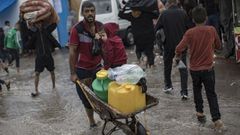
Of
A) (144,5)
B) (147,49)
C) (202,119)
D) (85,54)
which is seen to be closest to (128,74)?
(85,54)

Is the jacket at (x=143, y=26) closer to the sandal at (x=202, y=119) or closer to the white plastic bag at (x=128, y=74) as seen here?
the sandal at (x=202, y=119)

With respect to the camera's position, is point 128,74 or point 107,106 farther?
point 128,74

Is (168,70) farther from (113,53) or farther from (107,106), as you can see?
(107,106)

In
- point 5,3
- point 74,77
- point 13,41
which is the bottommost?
point 13,41

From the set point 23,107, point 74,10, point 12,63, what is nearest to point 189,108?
A: point 23,107

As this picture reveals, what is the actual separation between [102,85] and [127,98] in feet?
1.88

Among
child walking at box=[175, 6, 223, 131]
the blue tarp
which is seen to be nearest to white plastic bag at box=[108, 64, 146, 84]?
child walking at box=[175, 6, 223, 131]

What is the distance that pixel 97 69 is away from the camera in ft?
22.7

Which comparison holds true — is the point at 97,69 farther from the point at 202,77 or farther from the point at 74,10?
the point at 74,10

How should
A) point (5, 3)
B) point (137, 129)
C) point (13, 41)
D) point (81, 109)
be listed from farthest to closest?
1. point (5, 3)
2. point (13, 41)
3. point (81, 109)
4. point (137, 129)

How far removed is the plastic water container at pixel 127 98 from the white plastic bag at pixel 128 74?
2.9 inches

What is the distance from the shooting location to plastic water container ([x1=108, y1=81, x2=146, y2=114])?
5465mm

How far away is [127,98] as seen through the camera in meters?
5.46

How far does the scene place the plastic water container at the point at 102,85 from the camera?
5.88 meters
